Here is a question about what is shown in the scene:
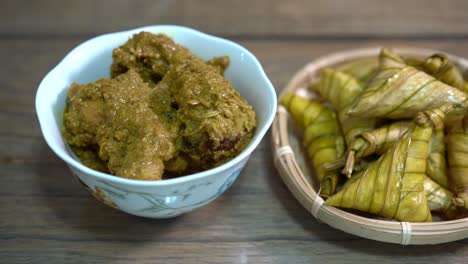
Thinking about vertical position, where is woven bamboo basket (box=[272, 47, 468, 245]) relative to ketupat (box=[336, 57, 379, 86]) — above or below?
below

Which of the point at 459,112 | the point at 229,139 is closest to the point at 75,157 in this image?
the point at 229,139

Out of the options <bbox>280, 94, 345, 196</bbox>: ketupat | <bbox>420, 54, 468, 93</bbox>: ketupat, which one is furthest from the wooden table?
<bbox>420, 54, 468, 93</bbox>: ketupat

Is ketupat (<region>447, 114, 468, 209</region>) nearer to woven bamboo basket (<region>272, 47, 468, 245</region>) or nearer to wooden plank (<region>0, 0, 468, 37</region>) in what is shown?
woven bamboo basket (<region>272, 47, 468, 245</region>)

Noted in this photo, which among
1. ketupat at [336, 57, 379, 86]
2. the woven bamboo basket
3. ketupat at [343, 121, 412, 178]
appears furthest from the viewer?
ketupat at [336, 57, 379, 86]

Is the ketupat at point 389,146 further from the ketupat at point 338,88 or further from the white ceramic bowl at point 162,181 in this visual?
the white ceramic bowl at point 162,181

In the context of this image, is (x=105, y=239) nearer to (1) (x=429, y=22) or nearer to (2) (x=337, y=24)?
(2) (x=337, y=24)

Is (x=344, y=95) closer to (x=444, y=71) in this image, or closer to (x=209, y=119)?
(x=444, y=71)

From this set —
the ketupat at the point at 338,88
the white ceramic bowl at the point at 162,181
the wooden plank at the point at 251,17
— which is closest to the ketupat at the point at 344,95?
the ketupat at the point at 338,88
